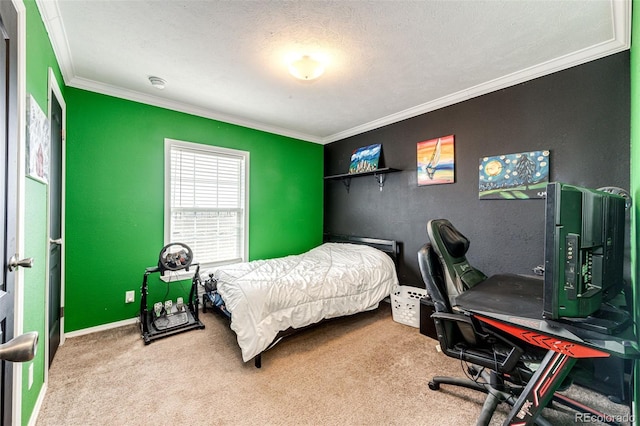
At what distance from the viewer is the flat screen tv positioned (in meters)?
1.08

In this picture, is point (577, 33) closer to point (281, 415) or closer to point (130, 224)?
point (281, 415)

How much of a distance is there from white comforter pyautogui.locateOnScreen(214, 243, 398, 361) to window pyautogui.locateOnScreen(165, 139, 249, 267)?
724mm

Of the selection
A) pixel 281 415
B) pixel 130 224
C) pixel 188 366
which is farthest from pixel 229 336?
pixel 130 224

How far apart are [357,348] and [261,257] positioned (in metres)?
1.98

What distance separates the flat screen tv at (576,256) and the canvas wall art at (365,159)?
269 cm

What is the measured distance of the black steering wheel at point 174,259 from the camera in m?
2.75

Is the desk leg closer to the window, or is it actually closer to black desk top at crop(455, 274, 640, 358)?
black desk top at crop(455, 274, 640, 358)

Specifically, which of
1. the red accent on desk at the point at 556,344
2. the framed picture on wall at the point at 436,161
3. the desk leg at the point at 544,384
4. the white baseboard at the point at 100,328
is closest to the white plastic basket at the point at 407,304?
the framed picture on wall at the point at 436,161

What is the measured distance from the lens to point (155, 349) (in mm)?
2432

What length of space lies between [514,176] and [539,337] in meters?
1.88

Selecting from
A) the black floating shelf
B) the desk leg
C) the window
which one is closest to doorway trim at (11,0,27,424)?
the window

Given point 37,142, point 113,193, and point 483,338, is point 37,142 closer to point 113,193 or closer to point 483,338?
point 113,193

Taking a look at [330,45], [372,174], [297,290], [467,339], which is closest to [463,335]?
[467,339]

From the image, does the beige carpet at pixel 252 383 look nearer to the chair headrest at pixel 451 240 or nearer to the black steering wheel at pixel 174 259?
the black steering wheel at pixel 174 259
